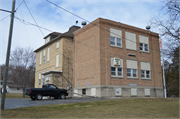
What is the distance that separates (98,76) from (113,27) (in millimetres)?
7690

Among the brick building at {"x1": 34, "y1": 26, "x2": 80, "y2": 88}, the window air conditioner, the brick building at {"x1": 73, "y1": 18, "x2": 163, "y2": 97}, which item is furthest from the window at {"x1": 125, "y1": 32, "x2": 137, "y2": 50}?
the brick building at {"x1": 34, "y1": 26, "x2": 80, "y2": 88}

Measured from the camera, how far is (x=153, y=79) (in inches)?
1200

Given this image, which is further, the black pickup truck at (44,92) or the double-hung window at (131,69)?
the double-hung window at (131,69)

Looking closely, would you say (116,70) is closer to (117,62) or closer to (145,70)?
(117,62)

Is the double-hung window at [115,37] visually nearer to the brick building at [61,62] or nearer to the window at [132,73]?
the window at [132,73]

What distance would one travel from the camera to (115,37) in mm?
27516

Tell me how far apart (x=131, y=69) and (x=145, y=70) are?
119 inches

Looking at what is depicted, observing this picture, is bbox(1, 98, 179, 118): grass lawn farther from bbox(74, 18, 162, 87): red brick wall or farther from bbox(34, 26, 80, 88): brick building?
bbox(34, 26, 80, 88): brick building

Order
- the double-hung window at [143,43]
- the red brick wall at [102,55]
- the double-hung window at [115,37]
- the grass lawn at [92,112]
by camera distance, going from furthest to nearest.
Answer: the double-hung window at [143,43]
the double-hung window at [115,37]
the red brick wall at [102,55]
the grass lawn at [92,112]

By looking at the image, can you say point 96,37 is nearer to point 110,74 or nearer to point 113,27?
point 113,27

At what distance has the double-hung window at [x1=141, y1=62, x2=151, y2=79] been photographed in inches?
1161

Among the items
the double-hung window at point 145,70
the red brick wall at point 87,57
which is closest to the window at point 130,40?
the double-hung window at point 145,70

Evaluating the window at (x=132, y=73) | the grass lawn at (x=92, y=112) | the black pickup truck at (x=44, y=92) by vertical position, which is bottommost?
the grass lawn at (x=92, y=112)

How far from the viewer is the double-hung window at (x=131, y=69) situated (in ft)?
91.5
